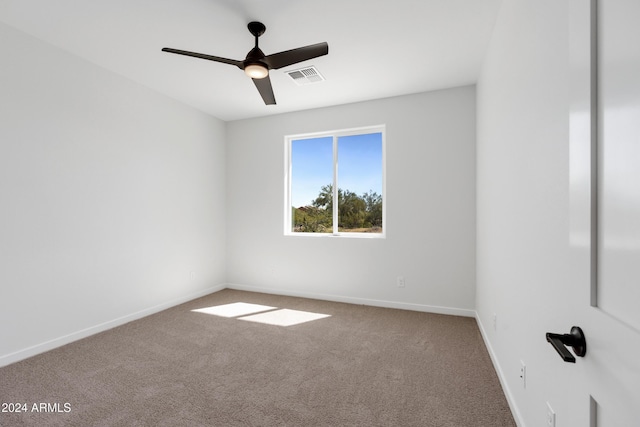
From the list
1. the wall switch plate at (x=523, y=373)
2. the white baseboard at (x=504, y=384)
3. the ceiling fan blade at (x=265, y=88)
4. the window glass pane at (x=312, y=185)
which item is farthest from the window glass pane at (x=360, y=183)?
the wall switch plate at (x=523, y=373)

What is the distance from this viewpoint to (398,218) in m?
3.57

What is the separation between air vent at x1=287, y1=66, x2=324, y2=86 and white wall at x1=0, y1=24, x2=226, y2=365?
178 centimetres

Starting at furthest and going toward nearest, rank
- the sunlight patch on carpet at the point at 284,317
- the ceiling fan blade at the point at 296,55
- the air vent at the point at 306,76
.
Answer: the sunlight patch on carpet at the point at 284,317 → the air vent at the point at 306,76 → the ceiling fan blade at the point at 296,55

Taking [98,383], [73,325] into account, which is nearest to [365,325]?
[98,383]

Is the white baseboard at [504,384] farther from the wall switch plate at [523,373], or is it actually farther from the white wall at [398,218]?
the white wall at [398,218]

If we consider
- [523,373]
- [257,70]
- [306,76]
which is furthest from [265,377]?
[306,76]

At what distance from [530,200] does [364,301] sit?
2.65 metres

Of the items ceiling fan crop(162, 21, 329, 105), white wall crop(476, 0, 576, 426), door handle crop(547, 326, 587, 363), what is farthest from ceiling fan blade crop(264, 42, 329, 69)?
door handle crop(547, 326, 587, 363)

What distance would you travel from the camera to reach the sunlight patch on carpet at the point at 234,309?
341cm

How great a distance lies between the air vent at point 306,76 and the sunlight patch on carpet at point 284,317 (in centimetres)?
266

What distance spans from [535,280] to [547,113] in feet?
2.48

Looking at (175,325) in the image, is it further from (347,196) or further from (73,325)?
(347,196)

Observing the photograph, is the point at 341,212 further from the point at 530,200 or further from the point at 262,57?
the point at 530,200

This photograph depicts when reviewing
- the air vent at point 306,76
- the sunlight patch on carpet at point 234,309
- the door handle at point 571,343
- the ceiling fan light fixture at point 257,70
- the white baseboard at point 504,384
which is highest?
the air vent at point 306,76
